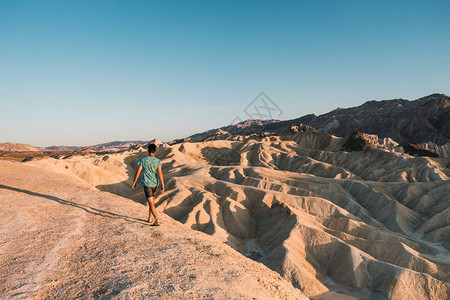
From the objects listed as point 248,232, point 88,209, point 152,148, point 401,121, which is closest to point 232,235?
point 248,232

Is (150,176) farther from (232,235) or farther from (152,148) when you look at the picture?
(232,235)

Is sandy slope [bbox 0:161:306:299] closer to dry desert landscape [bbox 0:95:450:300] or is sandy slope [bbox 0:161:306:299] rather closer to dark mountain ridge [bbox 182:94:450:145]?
dry desert landscape [bbox 0:95:450:300]

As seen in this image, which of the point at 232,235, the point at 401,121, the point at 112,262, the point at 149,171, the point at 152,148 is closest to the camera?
the point at 112,262

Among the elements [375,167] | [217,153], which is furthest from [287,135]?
[375,167]

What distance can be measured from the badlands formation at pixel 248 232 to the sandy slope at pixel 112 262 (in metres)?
0.04

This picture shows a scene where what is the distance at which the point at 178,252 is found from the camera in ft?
23.5

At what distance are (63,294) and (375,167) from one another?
8529 centimetres

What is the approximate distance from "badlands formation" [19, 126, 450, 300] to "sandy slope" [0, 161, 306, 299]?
4cm

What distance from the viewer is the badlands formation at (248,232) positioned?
6074mm

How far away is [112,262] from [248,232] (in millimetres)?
34596

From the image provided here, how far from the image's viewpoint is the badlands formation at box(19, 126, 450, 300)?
6.07m

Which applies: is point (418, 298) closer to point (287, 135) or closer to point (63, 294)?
point (63, 294)

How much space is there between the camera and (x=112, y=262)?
635cm

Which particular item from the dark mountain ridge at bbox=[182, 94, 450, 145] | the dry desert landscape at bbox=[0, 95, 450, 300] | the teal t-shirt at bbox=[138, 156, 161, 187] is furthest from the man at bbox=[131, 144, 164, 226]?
the dark mountain ridge at bbox=[182, 94, 450, 145]
